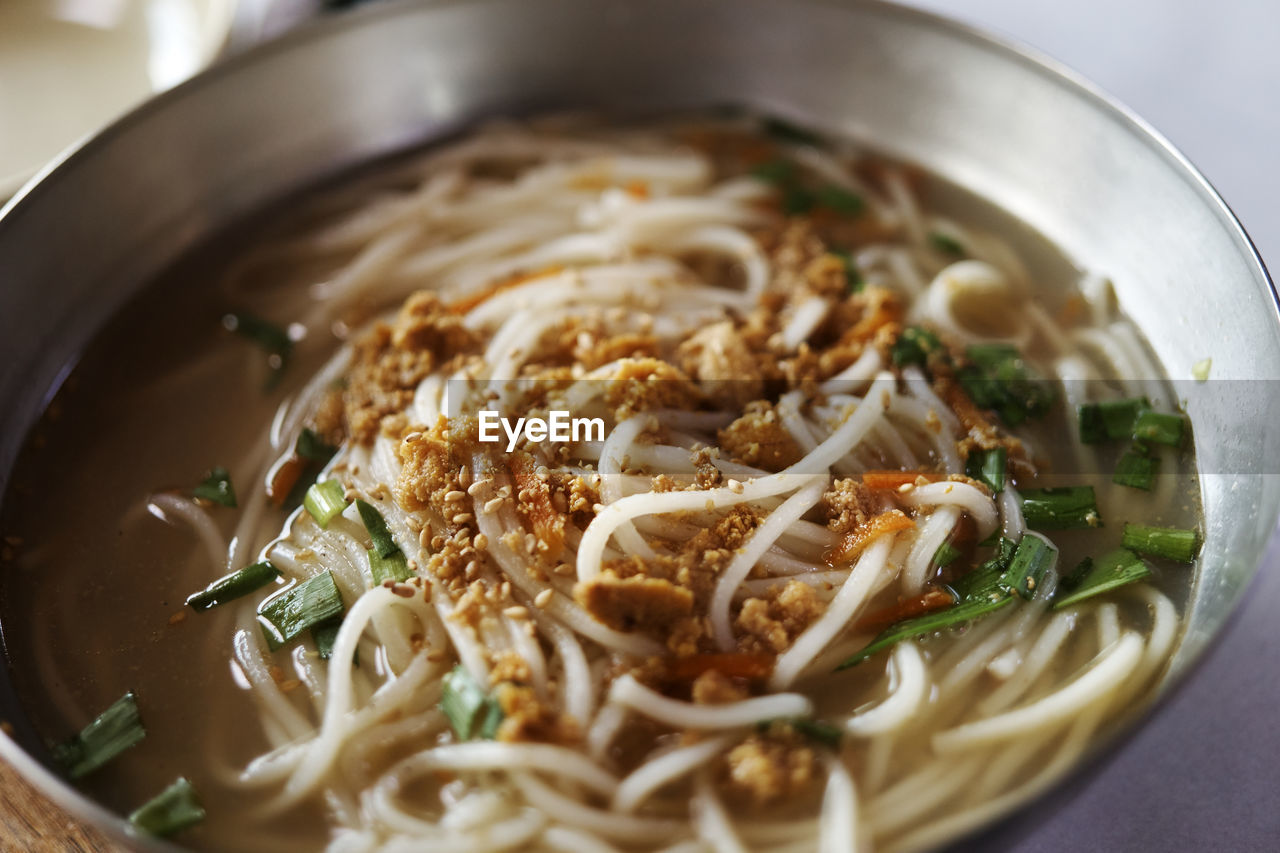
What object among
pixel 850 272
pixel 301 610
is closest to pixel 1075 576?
pixel 850 272

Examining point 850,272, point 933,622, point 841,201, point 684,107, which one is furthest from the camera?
point 684,107

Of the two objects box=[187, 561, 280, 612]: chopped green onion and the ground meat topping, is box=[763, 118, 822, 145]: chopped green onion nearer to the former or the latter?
the ground meat topping

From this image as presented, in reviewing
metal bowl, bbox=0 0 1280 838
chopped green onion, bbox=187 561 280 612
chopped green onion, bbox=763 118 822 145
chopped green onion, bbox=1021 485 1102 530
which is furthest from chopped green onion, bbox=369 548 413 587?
chopped green onion, bbox=763 118 822 145

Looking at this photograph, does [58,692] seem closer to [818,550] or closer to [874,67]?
[818,550]

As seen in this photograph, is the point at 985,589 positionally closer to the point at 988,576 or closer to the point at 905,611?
the point at 988,576

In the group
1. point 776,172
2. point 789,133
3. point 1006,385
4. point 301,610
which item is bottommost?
point 301,610

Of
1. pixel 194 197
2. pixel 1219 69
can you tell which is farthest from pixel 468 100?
pixel 1219 69
